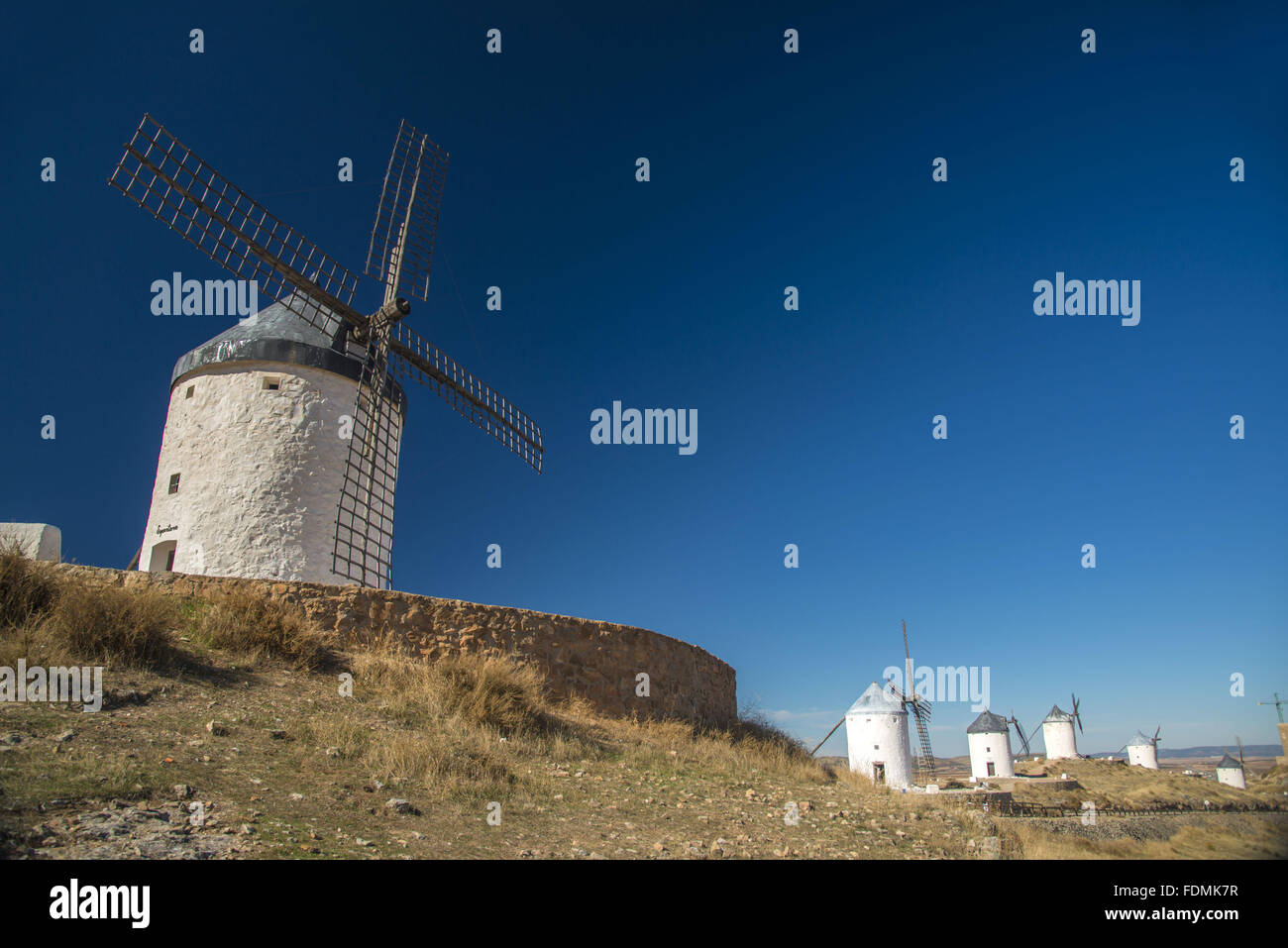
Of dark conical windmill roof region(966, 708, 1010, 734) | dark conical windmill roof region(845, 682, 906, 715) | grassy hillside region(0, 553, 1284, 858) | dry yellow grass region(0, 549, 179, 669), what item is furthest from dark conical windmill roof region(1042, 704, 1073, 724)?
dry yellow grass region(0, 549, 179, 669)

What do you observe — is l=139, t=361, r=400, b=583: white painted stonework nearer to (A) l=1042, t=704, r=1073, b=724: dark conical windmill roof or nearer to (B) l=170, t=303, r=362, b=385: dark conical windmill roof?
(B) l=170, t=303, r=362, b=385: dark conical windmill roof

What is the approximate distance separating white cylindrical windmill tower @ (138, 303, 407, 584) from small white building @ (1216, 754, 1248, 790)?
40089 millimetres

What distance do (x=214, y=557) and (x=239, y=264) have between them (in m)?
4.57

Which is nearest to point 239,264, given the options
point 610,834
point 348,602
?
point 348,602

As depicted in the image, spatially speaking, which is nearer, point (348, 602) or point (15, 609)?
point (15, 609)

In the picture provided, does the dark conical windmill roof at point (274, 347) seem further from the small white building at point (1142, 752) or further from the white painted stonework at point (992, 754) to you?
the small white building at point (1142, 752)

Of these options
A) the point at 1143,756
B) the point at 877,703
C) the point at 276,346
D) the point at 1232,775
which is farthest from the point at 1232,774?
the point at 276,346

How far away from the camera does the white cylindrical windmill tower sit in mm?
10719

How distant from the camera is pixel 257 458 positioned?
36.1 ft

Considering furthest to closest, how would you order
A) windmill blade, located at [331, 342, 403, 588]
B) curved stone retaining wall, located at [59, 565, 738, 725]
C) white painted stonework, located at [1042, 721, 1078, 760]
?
white painted stonework, located at [1042, 721, 1078, 760]
windmill blade, located at [331, 342, 403, 588]
curved stone retaining wall, located at [59, 565, 738, 725]

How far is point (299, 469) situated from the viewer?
11.2m

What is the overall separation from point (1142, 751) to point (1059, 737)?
7.19 metres
